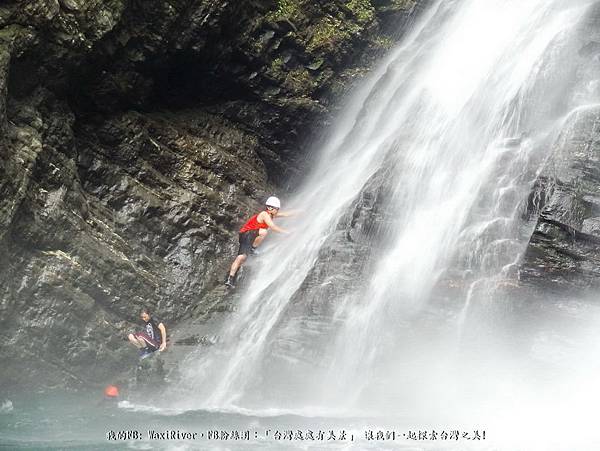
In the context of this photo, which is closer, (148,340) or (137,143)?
(148,340)

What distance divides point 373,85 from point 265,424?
424 inches

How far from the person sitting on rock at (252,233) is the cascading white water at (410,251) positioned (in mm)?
448

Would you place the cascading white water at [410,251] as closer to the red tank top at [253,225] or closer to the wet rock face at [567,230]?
the wet rock face at [567,230]

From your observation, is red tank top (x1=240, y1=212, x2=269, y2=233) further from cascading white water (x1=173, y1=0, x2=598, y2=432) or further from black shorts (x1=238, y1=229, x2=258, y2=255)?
cascading white water (x1=173, y1=0, x2=598, y2=432)

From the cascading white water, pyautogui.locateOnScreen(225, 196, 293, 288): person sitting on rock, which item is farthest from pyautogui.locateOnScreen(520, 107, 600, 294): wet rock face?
pyautogui.locateOnScreen(225, 196, 293, 288): person sitting on rock

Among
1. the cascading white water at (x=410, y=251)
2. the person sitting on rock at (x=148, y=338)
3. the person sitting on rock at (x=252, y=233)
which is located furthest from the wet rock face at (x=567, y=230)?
the person sitting on rock at (x=148, y=338)

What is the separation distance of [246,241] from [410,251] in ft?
12.9

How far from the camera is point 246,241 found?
13438 millimetres

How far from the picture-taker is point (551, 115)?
11.5 metres

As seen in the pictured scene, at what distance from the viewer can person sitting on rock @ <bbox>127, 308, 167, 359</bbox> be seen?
1176 cm

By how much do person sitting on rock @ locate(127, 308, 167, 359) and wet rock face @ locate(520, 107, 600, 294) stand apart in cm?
721

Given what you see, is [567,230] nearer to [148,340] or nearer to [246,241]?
[246,241]

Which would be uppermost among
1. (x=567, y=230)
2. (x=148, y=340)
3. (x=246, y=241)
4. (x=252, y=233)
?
(x=567, y=230)

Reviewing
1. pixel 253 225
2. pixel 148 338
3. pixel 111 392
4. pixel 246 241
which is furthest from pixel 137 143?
pixel 111 392
